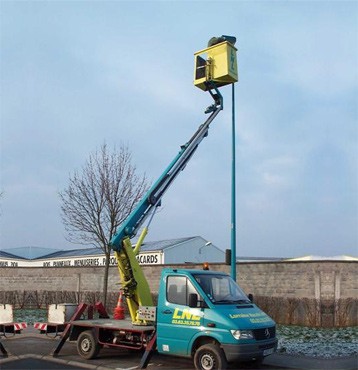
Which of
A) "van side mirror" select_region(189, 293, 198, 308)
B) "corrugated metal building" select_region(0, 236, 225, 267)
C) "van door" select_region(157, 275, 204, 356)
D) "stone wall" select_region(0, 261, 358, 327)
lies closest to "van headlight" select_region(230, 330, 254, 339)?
"van door" select_region(157, 275, 204, 356)

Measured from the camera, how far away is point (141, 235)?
1298cm

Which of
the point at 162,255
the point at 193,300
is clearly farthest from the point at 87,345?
the point at 162,255

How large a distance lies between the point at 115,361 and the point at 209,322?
315 cm

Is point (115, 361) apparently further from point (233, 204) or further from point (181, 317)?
point (233, 204)

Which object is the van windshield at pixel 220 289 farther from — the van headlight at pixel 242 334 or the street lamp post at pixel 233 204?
the street lamp post at pixel 233 204

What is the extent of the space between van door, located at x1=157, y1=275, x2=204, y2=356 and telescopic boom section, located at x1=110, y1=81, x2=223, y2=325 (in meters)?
1.33

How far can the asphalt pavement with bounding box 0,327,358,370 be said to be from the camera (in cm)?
1084

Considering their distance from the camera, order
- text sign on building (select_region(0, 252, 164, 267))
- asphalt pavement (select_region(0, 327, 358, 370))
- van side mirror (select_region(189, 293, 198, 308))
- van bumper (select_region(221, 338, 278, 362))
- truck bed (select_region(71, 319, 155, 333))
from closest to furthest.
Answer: van bumper (select_region(221, 338, 278, 362)) < van side mirror (select_region(189, 293, 198, 308)) < asphalt pavement (select_region(0, 327, 358, 370)) < truck bed (select_region(71, 319, 155, 333)) < text sign on building (select_region(0, 252, 164, 267))

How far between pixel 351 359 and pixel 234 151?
658cm

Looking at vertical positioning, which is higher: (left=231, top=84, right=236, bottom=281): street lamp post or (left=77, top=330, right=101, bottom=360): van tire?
(left=231, top=84, right=236, bottom=281): street lamp post

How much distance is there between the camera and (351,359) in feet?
38.8

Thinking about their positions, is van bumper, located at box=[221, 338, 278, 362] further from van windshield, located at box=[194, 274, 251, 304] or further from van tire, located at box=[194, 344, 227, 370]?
van windshield, located at box=[194, 274, 251, 304]

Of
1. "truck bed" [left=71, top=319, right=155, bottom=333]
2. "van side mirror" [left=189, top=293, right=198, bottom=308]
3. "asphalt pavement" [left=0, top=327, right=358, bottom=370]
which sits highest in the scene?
"van side mirror" [left=189, top=293, right=198, bottom=308]

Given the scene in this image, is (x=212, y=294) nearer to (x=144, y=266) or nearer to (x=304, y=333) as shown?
(x=304, y=333)
